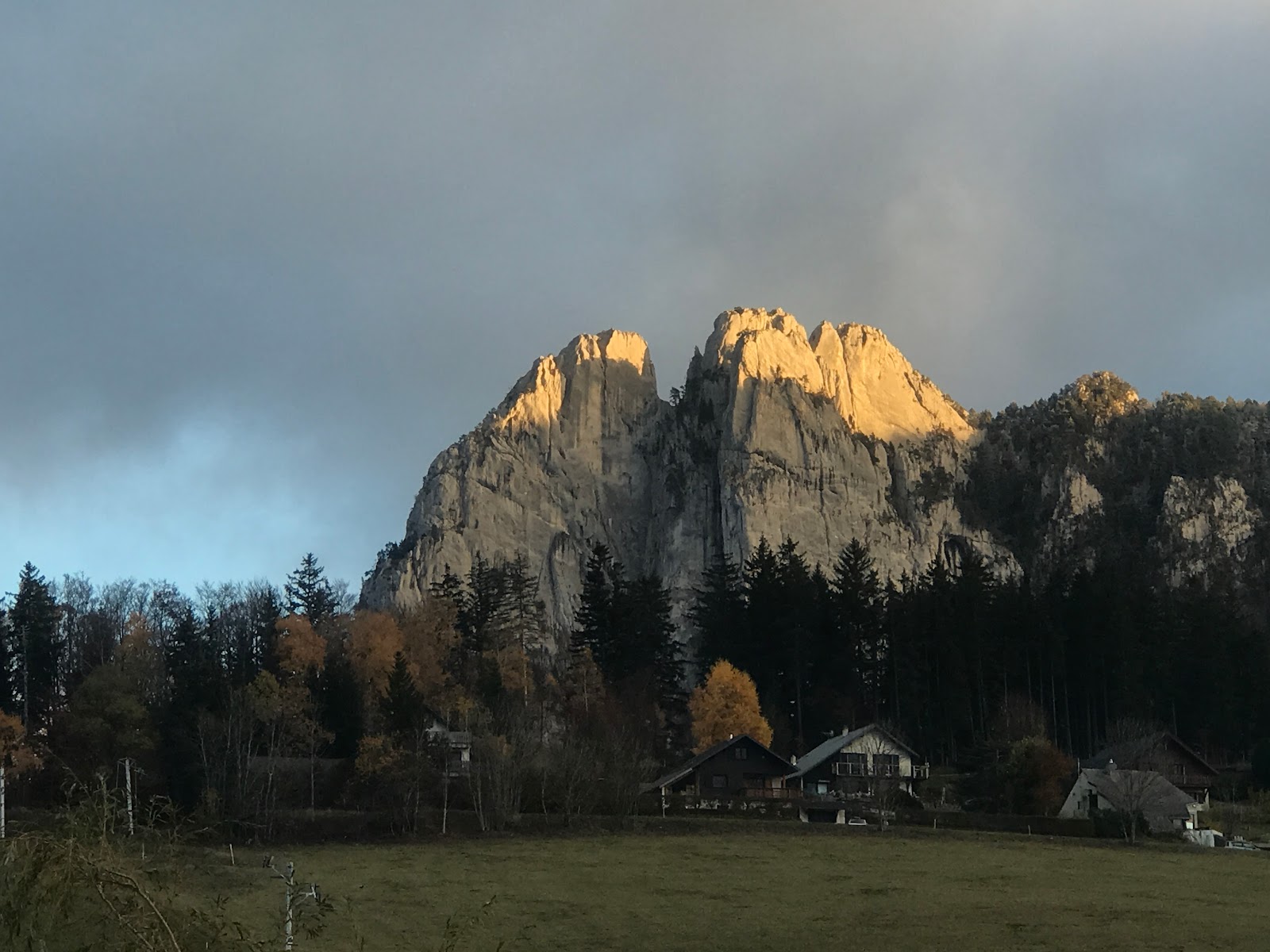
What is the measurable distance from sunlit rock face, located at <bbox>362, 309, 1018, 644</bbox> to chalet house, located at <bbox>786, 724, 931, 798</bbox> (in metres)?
68.1

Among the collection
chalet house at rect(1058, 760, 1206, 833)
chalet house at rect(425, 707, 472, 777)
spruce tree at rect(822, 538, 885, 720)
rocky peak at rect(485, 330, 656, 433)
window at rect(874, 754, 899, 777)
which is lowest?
chalet house at rect(1058, 760, 1206, 833)

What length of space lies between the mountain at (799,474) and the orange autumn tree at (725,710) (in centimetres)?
6231

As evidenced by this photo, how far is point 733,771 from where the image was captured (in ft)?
210

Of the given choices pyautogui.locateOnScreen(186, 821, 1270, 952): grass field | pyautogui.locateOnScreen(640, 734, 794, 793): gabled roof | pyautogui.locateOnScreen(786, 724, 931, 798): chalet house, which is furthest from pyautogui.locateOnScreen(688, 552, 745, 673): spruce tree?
pyautogui.locateOnScreen(186, 821, 1270, 952): grass field

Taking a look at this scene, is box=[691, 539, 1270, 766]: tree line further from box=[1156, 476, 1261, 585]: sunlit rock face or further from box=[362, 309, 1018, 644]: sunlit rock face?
box=[1156, 476, 1261, 585]: sunlit rock face

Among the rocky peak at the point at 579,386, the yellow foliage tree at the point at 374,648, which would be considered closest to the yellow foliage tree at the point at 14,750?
the yellow foliage tree at the point at 374,648

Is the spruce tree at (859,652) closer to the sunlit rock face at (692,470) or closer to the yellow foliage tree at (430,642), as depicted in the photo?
the yellow foliage tree at (430,642)

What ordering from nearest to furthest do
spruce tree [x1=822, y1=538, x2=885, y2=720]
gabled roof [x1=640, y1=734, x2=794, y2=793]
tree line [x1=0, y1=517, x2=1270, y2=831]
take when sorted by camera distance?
tree line [x1=0, y1=517, x2=1270, y2=831], gabled roof [x1=640, y1=734, x2=794, y2=793], spruce tree [x1=822, y1=538, x2=885, y2=720]

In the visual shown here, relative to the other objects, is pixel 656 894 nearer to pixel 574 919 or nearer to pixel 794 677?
pixel 574 919

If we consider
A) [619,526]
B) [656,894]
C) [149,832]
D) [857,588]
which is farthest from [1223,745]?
[619,526]

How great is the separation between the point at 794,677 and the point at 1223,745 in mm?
26684

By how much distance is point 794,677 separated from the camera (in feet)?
252

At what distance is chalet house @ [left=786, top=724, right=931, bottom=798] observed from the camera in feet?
211

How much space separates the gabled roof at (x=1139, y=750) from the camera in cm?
6069
